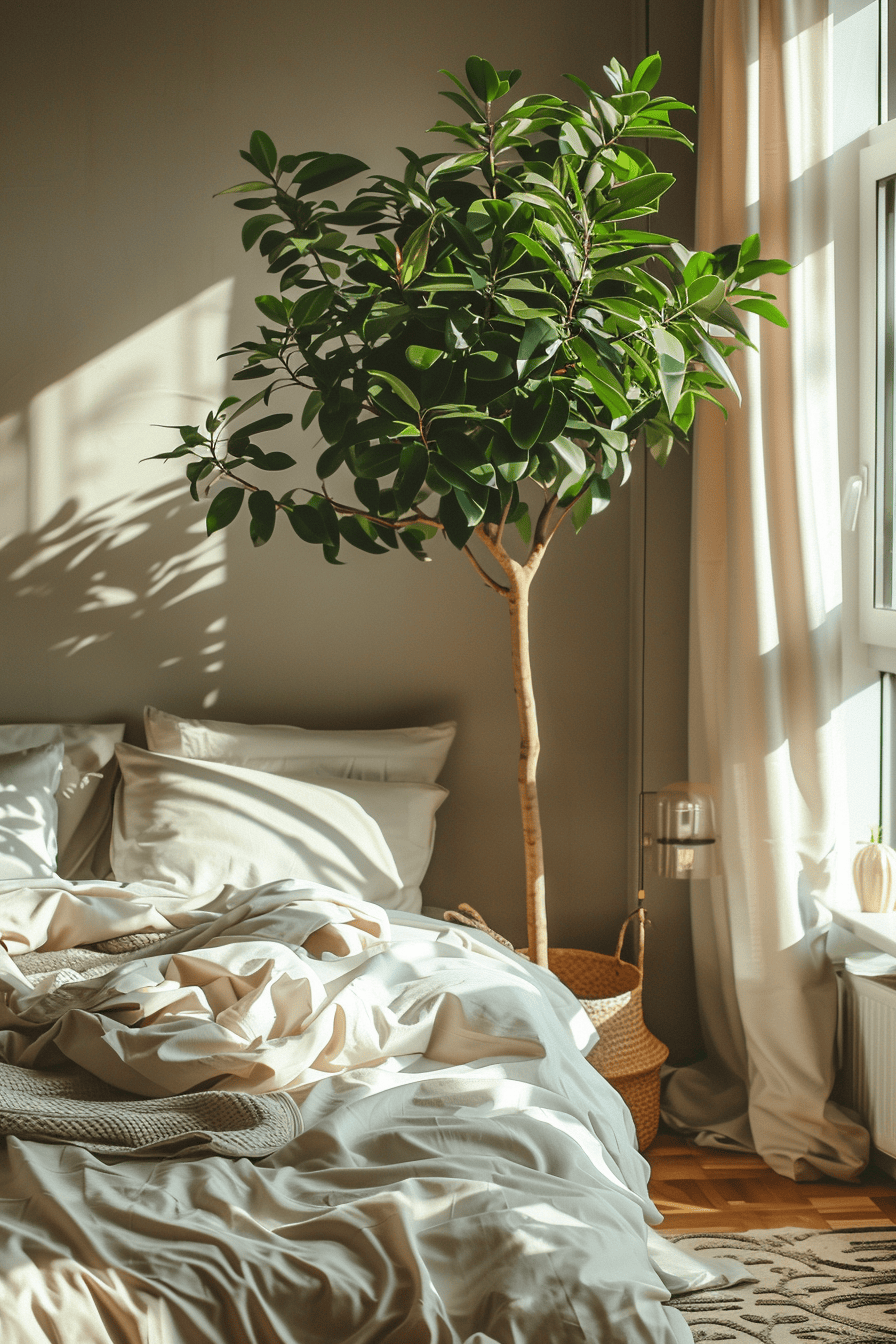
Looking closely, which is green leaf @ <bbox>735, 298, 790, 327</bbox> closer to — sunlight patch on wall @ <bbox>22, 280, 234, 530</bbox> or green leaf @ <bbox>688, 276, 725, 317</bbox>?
green leaf @ <bbox>688, 276, 725, 317</bbox>

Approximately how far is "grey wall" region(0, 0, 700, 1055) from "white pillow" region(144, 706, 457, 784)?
0.54 feet

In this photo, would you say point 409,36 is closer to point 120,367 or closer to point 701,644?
point 120,367

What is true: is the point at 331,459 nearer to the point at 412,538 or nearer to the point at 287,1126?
the point at 412,538

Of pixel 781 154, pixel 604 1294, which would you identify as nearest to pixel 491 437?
pixel 781 154

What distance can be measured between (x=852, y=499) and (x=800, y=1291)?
5.42 feet

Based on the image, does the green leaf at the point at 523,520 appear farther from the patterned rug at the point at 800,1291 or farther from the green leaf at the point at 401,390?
the patterned rug at the point at 800,1291

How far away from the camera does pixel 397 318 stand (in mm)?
1812

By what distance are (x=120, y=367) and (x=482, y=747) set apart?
1362 mm

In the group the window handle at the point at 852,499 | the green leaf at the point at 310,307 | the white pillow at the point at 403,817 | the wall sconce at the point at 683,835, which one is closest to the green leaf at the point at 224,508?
the green leaf at the point at 310,307

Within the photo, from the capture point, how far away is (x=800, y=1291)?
78.0 inches

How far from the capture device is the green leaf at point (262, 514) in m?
2.25

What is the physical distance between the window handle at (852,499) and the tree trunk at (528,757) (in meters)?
0.81

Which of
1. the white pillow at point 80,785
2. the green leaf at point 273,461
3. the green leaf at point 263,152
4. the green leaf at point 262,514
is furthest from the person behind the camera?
the white pillow at point 80,785

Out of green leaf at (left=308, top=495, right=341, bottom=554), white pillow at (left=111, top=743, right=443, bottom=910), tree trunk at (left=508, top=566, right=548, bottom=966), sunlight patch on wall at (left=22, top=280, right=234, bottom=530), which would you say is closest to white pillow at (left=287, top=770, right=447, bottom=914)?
white pillow at (left=111, top=743, right=443, bottom=910)
